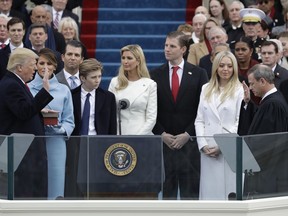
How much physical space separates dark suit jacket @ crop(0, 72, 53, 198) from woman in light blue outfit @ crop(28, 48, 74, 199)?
0.08m

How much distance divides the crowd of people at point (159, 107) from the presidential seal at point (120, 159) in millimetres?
315

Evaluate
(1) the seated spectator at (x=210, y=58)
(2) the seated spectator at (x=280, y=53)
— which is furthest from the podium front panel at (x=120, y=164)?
(2) the seated spectator at (x=280, y=53)

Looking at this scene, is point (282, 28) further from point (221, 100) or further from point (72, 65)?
point (221, 100)

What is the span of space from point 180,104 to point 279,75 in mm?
1551

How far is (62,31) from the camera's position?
67.0ft

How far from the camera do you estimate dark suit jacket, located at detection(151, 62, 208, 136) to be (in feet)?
55.1

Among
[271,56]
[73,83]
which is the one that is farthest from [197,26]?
[73,83]

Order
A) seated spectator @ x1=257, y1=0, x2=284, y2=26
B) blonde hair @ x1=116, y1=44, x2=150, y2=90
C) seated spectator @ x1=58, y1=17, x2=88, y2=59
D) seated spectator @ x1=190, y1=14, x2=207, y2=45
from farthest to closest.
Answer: seated spectator @ x1=257, y1=0, x2=284, y2=26 → seated spectator @ x1=190, y1=14, x2=207, y2=45 → seated spectator @ x1=58, y1=17, x2=88, y2=59 → blonde hair @ x1=116, y1=44, x2=150, y2=90

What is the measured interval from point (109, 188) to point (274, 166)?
1619 millimetres

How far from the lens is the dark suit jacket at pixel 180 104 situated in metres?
16.8

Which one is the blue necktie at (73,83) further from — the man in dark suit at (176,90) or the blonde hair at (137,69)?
the man in dark suit at (176,90)

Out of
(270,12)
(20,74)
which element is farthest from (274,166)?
(270,12)

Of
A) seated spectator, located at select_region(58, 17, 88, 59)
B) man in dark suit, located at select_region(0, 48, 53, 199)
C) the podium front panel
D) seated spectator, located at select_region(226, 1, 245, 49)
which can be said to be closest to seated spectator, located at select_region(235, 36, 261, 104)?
seated spectator, located at select_region(226, 1, 245, 49)

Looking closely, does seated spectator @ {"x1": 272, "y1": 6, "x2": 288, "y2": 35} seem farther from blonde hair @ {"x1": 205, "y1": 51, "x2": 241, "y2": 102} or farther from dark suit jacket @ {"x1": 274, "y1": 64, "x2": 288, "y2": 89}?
blonde hair @ {"x1": 205, "y1": 51, "x2": 241, "y2": 102}
